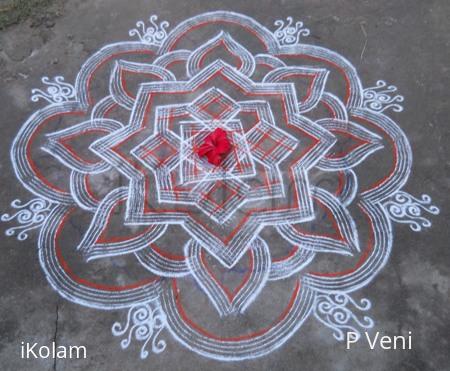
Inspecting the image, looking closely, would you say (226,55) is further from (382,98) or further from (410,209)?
(410,209)

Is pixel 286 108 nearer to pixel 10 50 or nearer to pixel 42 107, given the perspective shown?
pixel 42 107

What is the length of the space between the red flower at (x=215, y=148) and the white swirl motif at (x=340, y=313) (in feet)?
5.56

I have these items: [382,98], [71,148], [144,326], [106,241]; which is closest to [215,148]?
[106,241]

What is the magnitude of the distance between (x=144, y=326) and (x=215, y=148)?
1888mm

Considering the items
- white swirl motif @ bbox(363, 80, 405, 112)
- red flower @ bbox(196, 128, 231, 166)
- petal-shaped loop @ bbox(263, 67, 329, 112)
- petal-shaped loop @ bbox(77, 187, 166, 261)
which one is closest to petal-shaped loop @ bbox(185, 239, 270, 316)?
petal-shaped loop @ bbox(77, 187, 166, 261)

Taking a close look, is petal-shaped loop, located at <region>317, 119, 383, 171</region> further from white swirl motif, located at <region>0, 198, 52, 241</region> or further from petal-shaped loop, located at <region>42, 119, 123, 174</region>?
white swirl motif, located at <region>0, 198, 52, 241</region>

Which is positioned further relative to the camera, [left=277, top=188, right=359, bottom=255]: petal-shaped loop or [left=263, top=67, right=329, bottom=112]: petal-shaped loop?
[left=263, top=67, right=329, bottom=112]: petal-shaped loop

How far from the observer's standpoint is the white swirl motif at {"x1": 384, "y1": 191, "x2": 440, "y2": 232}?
172 inches

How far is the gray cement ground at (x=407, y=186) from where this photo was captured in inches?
149

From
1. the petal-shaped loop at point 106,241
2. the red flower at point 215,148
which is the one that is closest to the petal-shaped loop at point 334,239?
the red flower at point 215,148

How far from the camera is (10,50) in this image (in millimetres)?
5754

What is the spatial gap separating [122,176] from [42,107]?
4.63 feet

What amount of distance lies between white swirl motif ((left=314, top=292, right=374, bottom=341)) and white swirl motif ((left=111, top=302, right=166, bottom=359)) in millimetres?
1374

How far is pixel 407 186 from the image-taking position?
457 centimetres
